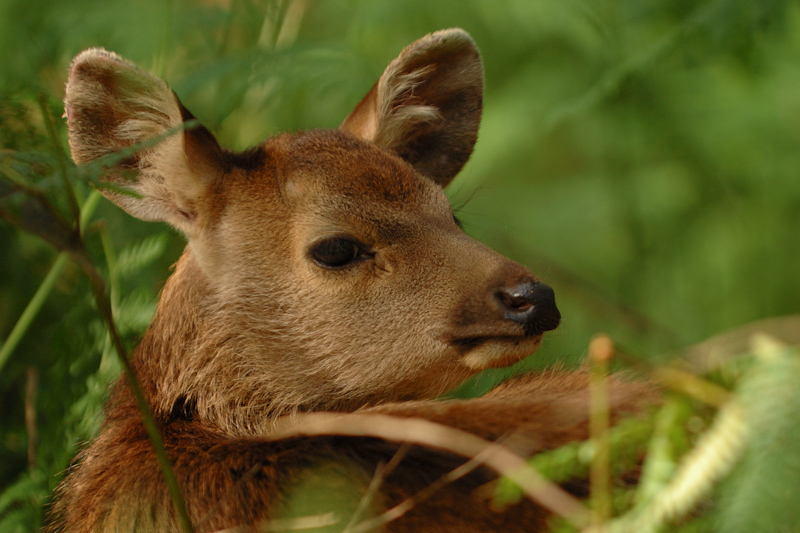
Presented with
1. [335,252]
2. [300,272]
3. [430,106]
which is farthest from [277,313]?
[430,106]

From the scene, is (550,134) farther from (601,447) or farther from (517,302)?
(601,447)

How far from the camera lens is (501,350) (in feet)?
10.7

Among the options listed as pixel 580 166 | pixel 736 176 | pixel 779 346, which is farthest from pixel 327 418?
pixel 580 166

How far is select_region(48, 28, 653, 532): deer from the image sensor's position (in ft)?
9.41

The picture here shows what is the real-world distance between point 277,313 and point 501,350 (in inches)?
38.9

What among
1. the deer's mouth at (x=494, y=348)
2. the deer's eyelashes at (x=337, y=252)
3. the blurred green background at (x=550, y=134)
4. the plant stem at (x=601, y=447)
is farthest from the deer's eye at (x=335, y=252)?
the plant stem at (x=601, y=447)

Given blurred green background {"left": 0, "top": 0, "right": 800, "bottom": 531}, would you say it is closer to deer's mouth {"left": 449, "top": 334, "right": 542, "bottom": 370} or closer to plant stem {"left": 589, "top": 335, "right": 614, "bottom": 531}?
deer's mouth {"left": 449, "top": 334, "right": 542, "bottom": 370}

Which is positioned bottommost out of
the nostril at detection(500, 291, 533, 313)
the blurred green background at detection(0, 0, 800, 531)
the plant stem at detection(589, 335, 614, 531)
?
the blurred green background at detection(0, 0, 800, 531)

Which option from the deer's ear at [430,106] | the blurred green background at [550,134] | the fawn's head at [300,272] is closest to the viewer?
the fawn's head at [300,272]

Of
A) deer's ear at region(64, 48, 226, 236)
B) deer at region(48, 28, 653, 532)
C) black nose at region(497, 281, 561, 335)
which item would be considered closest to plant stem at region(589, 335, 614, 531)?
deer at region(48, 28, 653, 532)

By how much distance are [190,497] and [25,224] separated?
3.52 ft

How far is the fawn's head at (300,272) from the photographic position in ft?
11.0

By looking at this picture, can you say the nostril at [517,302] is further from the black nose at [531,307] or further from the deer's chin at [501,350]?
the deer's chin at [501,350]

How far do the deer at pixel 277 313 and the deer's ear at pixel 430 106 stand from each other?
18.9 inches
